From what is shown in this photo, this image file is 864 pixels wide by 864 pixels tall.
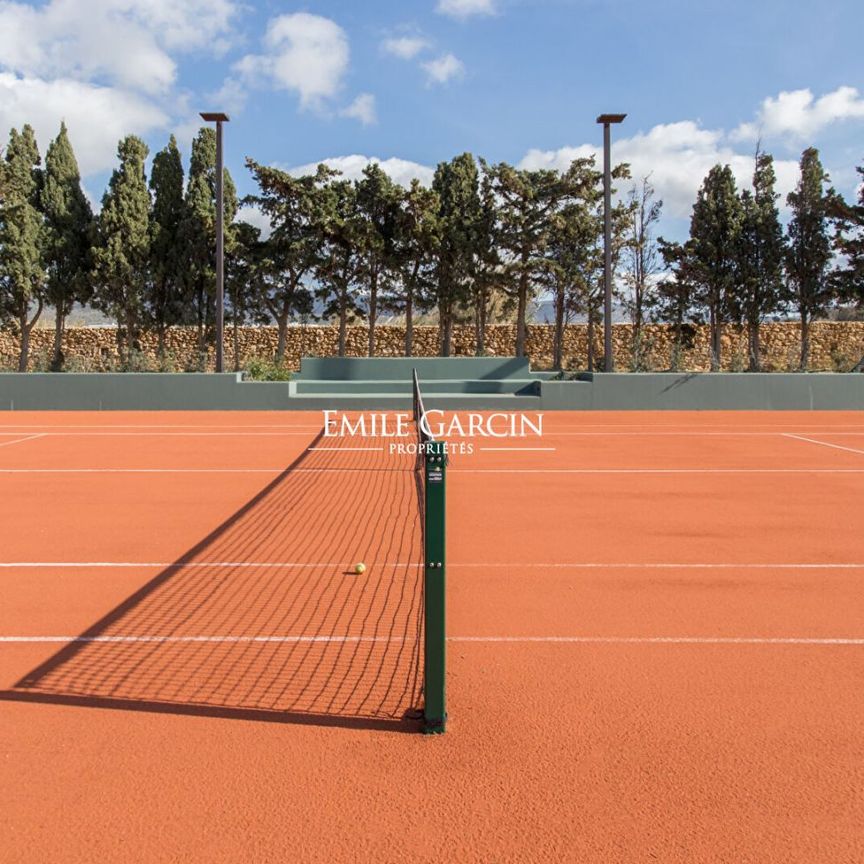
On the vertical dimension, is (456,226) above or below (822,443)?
above

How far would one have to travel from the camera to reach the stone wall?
1260 inches

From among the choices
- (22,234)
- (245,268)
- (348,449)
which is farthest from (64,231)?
(348,449)

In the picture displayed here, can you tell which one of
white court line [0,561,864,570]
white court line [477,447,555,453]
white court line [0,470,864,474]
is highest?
white court line [477,447,555,453]

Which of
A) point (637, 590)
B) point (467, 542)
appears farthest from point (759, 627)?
point (467, 542)

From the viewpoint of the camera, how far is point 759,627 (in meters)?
4.94

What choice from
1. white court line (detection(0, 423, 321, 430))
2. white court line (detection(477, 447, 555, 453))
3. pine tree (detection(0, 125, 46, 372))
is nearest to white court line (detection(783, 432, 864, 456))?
white court line (detection(477, 447, 555, 453))

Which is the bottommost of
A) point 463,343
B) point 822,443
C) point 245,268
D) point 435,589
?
point 822,443

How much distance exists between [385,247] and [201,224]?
21.4 feet

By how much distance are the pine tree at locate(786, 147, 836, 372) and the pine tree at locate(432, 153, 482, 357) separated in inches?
424

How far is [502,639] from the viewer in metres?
4.73

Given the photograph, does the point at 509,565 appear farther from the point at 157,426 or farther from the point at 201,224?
the point at 201,224

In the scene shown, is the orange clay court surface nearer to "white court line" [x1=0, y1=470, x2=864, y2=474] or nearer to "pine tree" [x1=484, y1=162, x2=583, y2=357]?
"white court line" [x1=0, y1=470, x2=864, y2=474]

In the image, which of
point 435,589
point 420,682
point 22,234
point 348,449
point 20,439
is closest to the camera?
point 435,589

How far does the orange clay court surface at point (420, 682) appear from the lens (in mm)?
2895
